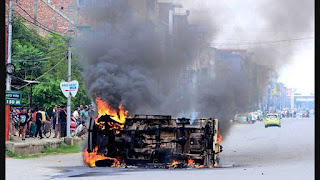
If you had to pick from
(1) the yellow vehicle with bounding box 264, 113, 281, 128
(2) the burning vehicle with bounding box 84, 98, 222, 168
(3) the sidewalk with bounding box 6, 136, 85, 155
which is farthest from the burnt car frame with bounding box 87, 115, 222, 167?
(1) the yellow vehicle with bounding box 264, 113, 281, 128

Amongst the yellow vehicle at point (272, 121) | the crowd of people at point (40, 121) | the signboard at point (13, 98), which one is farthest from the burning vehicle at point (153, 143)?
the yellow vehicle at point (272, 121)

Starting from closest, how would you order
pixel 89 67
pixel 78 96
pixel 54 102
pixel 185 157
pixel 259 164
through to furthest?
pixel 185 157 < pixel 259 164 < pixel 89 67 < pixel 54 102 < pixel 78 96

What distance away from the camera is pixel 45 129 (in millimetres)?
27312

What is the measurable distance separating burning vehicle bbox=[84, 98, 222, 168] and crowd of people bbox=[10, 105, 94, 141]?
7.12 m

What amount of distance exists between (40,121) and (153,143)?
34.2 feet

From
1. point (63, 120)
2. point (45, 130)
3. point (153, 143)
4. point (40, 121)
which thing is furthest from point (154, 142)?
point (63, 120)

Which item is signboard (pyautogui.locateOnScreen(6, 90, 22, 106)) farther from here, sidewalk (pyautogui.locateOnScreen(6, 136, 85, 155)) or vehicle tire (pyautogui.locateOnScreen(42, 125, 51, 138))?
vehicle tire (pyautogui.locateOnScreen(42, 125, 51, 138))

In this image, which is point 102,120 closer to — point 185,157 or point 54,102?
point 185,157

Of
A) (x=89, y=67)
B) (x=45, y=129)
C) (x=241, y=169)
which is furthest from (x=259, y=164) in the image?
(x=45, y=129)

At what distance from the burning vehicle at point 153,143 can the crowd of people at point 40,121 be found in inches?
280

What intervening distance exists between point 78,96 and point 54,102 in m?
3.03

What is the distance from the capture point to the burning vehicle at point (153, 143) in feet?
53.8

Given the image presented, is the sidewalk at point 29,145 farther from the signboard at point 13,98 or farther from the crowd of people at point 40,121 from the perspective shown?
the signboard at point 13,98

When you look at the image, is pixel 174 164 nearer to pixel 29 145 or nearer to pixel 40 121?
pixel 29 145
